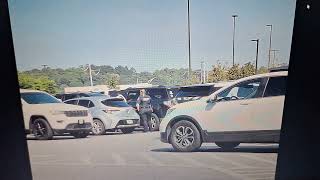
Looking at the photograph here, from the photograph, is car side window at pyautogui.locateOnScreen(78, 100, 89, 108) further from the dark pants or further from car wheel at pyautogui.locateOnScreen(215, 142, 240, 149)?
car wheel at pyautogui.locateOnScreen(215, 142, 240, 149)

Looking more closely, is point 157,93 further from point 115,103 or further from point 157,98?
point 115,103

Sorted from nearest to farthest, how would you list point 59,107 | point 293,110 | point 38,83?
point 38,83 < point 59,107 < point 293,110

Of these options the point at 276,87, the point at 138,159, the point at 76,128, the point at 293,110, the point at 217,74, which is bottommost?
the point at 138,159

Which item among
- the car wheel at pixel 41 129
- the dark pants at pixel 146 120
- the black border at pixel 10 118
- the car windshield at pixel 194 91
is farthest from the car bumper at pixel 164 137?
the black border at pixel 10 118

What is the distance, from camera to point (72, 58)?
2.73 metres

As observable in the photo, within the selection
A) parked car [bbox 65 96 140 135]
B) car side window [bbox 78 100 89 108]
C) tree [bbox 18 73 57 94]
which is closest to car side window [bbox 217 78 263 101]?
parked car [bbox 65 96 140 135]

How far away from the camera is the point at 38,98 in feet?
9.08

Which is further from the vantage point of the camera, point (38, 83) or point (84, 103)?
point (84, 103)

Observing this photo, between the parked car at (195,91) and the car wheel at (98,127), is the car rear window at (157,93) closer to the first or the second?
the parked car at (195,91)

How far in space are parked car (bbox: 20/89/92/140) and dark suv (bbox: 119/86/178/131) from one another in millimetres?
390

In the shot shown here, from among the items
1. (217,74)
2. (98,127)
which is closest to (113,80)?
(98,127)

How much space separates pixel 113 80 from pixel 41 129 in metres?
0.74

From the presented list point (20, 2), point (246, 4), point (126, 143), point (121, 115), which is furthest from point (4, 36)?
point (246, 4)

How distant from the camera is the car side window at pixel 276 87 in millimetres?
2789
